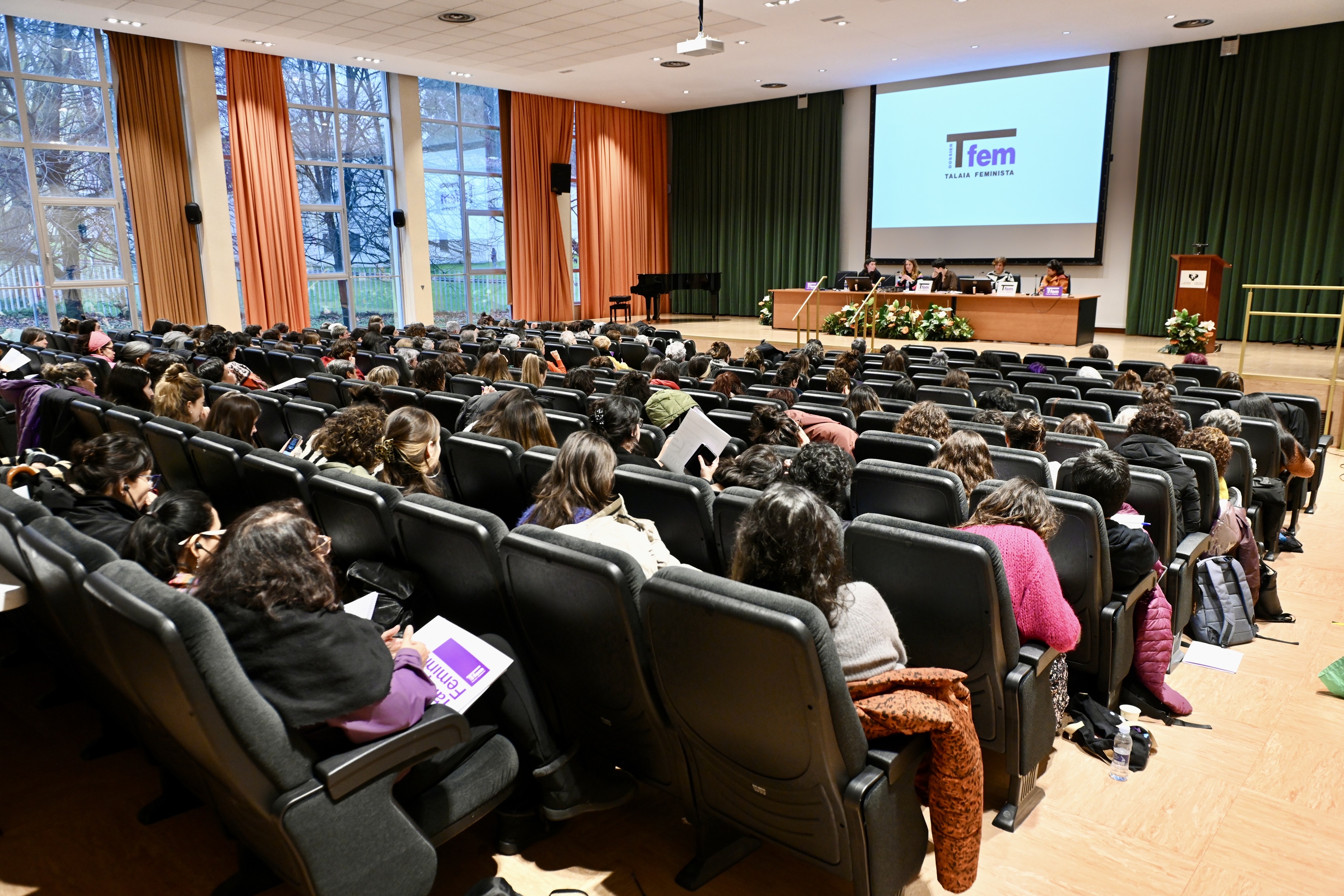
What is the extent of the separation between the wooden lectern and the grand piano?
8.42 m

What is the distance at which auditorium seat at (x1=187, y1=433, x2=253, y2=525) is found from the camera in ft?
10.7

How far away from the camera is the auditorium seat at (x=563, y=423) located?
440cm

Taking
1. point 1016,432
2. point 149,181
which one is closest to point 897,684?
point 1016,432

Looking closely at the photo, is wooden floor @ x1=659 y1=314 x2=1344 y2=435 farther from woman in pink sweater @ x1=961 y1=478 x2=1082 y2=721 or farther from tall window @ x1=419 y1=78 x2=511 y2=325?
woman in pink sweater @ x1=961 y1=478 x2=1082 y2=721

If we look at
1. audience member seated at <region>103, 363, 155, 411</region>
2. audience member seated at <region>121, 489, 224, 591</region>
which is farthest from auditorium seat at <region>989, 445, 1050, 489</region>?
audience member seated at <region>103, 363, 155, 411</region>

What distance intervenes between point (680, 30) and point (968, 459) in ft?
31.3

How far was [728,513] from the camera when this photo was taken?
264 cm

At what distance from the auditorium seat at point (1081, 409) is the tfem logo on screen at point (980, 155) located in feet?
33.9

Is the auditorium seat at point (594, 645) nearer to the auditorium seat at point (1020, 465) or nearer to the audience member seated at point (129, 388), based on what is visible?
the auditorium seat at point (1020, 465)

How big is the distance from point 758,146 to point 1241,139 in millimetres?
8431

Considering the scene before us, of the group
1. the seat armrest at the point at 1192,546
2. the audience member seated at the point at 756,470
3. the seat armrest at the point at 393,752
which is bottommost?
the seat armrest at the point at 1192,546

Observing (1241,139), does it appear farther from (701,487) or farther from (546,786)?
(546,786)

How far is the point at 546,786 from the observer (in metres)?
2.17

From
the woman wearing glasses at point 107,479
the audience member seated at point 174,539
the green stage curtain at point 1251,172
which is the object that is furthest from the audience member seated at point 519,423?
the green stage curtain at point 1251,172
